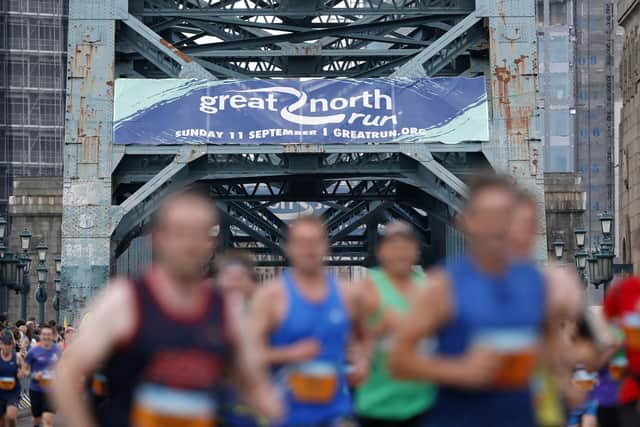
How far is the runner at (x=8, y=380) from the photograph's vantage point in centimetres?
1833

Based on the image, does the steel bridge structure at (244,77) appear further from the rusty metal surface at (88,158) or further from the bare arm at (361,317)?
the bare arm at (361,317)

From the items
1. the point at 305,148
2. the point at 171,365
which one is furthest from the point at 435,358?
the point at 305,148

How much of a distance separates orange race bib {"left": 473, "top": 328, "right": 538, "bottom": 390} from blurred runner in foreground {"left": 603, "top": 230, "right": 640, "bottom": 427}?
3.73 metres

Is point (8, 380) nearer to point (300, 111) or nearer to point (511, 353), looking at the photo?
point (511, 353)

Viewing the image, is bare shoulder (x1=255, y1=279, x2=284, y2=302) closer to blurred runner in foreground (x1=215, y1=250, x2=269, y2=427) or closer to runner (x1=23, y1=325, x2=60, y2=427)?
blurred runner in foreground (x1=215, y1=250, x2=269, y2=427)

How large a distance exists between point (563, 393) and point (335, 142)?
25.6m

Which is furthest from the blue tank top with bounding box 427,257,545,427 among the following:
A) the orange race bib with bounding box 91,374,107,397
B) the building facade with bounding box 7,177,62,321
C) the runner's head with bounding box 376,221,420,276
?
the building facade with bounding box 7,177,62,321

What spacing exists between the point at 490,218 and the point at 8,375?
536 inches

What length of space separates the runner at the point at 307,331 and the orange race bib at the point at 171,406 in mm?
1817

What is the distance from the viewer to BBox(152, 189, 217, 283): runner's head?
18.6ft

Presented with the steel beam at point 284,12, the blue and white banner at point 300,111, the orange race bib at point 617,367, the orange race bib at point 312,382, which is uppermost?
the steel beam at point 284,12

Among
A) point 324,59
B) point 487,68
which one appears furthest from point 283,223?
point 487,68

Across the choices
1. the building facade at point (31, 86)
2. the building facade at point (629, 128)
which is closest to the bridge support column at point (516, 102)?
Answer: the building facade at point (629, 128)

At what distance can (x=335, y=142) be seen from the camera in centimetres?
3241
